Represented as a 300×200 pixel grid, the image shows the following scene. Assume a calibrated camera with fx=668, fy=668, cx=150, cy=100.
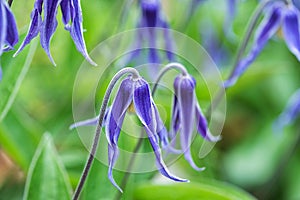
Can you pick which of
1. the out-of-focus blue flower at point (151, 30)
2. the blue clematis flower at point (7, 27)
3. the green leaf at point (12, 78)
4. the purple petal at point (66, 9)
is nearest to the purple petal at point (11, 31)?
the blue clematis flower at point (7, 27)

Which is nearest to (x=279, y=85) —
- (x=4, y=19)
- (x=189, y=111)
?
(x=189, y=111)

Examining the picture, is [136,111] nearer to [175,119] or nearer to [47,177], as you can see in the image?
[175,119]

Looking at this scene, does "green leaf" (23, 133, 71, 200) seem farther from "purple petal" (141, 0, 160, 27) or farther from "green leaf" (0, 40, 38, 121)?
"purple petal" (141, 0, 160, 27)

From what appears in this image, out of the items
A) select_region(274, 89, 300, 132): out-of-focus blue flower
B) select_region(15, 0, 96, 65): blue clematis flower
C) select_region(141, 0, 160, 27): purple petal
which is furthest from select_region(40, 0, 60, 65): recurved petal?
select_region(274, 89, 300, 132): out-of-focus blue flower

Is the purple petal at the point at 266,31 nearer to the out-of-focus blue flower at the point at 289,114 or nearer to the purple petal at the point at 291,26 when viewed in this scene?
the purple petal at the point at 291,26

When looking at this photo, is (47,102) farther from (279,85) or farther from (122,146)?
(279,85)

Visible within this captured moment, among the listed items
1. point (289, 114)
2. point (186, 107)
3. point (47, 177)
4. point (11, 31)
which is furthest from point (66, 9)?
point (289, 114)

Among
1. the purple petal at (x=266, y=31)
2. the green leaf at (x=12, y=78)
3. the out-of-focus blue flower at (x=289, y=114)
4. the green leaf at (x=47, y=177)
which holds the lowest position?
the out-of-focus blue flower at (x=289, y=114)
